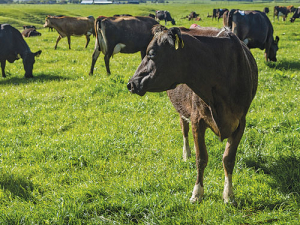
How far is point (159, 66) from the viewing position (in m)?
3.41

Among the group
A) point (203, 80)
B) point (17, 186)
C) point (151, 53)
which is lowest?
point (17, 186)

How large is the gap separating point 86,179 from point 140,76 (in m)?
2.36

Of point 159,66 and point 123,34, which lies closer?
point 159,66

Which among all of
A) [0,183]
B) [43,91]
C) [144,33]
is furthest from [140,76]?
[144,33]

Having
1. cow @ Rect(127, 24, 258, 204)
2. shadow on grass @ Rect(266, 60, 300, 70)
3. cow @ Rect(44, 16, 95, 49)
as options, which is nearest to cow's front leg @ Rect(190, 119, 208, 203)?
cow @ Rect(127, 24, 258, 204)

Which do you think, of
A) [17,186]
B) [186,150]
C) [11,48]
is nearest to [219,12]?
[11,48]

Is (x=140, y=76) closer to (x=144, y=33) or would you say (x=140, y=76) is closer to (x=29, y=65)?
(x=144, y=33)

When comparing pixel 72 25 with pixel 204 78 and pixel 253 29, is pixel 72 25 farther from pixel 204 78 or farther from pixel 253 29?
pixel 204 78

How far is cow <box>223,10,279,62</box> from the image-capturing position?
1290 centimetres

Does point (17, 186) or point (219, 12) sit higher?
point (219, 12)

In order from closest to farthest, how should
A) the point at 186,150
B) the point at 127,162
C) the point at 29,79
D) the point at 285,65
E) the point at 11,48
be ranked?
A: the point at 127,162
the point at 186,150
the point at 29,79
the point at 285,65
the point at 11,48

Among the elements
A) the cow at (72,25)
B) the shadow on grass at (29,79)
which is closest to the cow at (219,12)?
the cow at (72,25)

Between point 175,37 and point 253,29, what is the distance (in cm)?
1082

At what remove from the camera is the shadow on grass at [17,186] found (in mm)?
4711
